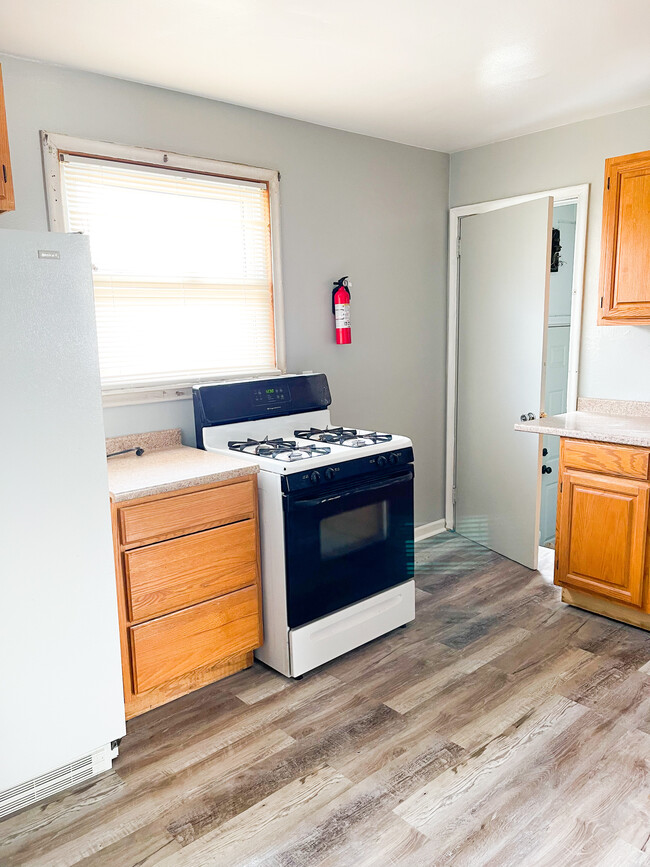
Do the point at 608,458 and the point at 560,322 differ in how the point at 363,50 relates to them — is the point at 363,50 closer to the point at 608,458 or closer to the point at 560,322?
the point at 608,458

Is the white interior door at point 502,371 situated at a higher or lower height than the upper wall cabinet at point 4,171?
lower

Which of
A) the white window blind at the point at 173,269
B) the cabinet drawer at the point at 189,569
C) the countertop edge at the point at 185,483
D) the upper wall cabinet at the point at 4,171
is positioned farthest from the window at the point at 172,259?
the cabinet drawer at the point at 189,569

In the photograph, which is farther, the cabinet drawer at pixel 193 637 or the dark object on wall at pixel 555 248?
the dark object on wall at pixel 555 248

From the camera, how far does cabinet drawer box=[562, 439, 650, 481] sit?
9.26ft

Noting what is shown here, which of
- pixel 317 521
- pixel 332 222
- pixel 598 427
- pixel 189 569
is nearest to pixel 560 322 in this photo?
Result: pixel 598 427

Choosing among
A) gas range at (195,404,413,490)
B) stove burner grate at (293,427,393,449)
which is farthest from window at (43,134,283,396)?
stove burner grate at (293,427,393,449)

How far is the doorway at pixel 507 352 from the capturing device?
3.58 m

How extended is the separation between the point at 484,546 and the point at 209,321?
2.24 m

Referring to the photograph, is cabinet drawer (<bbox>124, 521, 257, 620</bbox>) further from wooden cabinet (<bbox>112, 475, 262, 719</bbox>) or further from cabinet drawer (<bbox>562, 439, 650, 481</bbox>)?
cabinet drawer (<bbox>562, 439, 650, 481</bbox>)

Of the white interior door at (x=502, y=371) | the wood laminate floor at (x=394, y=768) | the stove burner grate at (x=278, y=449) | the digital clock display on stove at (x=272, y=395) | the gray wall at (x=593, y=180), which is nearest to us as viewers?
the wood laminate floor at (x=394, y=768)

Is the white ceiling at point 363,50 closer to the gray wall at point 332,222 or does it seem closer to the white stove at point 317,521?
the gray wall at point 332,222

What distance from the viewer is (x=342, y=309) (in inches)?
138

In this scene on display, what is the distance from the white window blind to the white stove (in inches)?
9.3

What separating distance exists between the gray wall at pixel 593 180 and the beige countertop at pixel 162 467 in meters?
2.07
